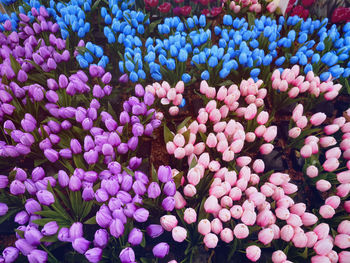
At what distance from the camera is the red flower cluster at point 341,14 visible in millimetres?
2330

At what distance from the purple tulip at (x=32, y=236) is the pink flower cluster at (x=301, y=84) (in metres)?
1.75

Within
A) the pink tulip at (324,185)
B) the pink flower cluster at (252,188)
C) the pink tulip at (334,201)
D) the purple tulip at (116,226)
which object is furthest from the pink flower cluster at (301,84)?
the purple tulip at (116,226)

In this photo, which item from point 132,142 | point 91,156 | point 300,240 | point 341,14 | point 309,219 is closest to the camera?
point 300,240

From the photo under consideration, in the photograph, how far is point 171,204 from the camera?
1182mm

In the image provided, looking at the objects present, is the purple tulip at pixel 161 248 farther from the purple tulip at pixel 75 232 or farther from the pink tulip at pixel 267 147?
the pink tulip at pixel 267 147

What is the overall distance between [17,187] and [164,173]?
0.77m

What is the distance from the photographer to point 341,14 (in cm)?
235

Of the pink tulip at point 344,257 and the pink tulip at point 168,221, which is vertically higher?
the pink tulip at point 168,221

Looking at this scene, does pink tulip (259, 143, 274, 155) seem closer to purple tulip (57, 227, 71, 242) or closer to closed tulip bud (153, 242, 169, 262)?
closed tulip bud (153, 242, 169, 262)

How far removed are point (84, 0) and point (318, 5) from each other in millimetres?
2506

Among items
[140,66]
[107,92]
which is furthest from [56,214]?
[140,66]

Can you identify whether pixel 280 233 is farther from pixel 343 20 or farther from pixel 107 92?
pixel 343 20

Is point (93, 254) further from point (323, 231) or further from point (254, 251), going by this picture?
point (323, 231)

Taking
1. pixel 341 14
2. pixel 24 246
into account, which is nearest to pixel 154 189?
pixel 24 246
